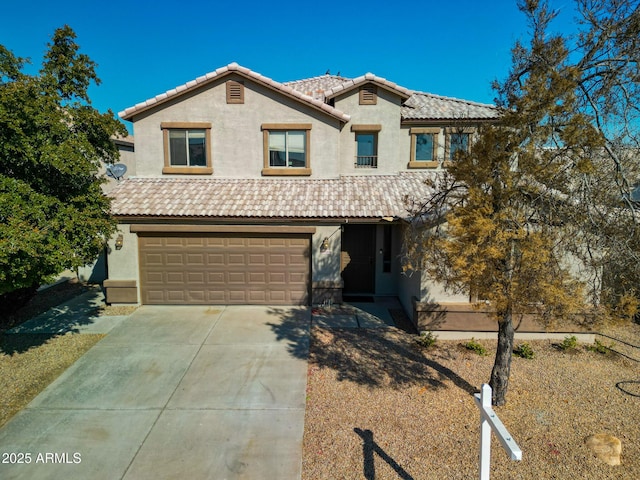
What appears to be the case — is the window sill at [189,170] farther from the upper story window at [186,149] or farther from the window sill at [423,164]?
the window sill at [423,164]

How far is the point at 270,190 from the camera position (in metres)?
12.8

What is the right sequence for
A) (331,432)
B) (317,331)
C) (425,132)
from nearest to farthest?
(331,432)
(317,331)
(425,132)

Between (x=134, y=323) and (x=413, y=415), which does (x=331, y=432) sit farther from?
(x=134, y=323)

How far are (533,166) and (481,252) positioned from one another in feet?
4.80

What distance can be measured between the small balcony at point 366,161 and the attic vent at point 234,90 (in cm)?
494

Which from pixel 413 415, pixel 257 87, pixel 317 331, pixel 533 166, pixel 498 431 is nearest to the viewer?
pixel 498 431

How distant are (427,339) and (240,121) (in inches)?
378

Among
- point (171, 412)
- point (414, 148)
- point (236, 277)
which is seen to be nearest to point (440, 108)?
point (414, 148)

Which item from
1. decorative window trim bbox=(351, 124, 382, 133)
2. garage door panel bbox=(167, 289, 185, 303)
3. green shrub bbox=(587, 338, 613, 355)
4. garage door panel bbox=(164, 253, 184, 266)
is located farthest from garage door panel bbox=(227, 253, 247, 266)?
green shrub bbox=(587, 338, 613, 355)

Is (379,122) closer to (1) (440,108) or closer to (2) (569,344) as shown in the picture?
(1) (440,108)

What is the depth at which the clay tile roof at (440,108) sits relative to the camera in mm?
14688

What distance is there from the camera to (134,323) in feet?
34.8

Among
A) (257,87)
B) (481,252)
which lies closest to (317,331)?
(481,252)

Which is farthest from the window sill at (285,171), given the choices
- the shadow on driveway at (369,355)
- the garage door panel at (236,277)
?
the shadow on driveway at (369,355)
